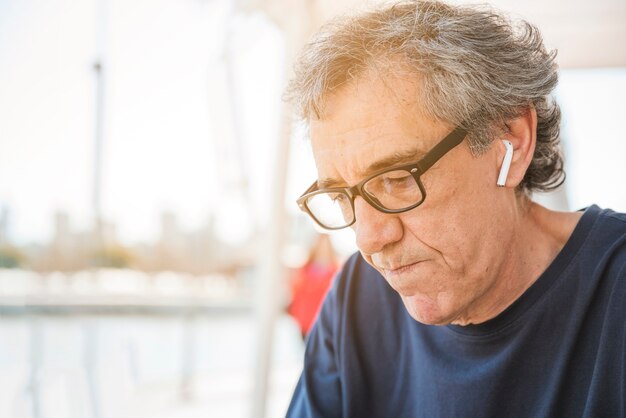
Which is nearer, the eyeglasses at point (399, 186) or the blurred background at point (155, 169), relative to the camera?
the eyeglasses at point (399, 186)

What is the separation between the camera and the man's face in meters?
0.89

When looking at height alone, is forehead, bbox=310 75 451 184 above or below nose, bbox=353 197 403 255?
above

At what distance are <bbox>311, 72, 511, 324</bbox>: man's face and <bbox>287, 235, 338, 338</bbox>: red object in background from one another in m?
2.89

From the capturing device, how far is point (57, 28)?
292cm

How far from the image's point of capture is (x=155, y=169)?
4.63 m

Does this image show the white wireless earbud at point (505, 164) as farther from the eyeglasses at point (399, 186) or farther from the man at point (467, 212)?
the eyeglasses at point (399, 186)

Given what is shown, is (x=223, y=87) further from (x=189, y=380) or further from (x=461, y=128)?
(x=461, y=128)

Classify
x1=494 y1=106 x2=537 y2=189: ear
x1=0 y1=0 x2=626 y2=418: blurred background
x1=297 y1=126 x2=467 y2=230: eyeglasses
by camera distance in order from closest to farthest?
x1=297 y1=126 x2=467 y2=230: eyeglasses → x1=494 y1=106 x2=537 y2=189: ear → x1=0 y1=0 x2=626 y2=418: blurred background

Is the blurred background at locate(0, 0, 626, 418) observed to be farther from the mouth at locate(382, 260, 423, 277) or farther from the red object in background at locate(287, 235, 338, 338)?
the mouth at locate(382, 260, 423, 277)

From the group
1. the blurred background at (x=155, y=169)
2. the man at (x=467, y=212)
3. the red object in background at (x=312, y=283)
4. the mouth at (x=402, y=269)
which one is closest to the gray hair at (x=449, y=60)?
the man at (x=467, y=212)

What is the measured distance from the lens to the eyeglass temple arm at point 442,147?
34.5 inches

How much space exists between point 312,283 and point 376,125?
3.20 metres

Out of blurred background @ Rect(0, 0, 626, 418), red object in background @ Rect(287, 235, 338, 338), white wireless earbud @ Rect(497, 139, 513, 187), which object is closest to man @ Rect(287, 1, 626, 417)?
white wireless earbud @ Rect(497, 139, 513, 187)

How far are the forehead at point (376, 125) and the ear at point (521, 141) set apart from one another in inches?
6.7
